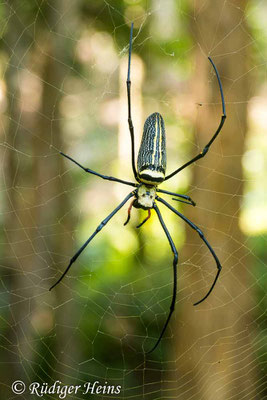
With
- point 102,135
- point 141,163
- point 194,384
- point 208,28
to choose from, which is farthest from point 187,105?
point 102,135

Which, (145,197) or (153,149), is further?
(145,197)

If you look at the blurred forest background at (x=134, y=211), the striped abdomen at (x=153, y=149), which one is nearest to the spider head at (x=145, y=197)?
the striped abdomen at (x=153, y=149)

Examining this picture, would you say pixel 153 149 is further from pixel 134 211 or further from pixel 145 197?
pixel 134 211

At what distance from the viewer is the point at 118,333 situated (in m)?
5.49

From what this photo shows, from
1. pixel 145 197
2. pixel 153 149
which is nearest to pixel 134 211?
pixel 145 197

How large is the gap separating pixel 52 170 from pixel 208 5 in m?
1.80

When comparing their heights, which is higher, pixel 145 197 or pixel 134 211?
pixel 134 211

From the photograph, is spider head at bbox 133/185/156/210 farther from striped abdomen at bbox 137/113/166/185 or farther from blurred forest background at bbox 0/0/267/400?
blurred forest background at bbox 0/0/267/400

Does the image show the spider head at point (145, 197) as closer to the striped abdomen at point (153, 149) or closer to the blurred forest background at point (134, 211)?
the striped abdomen at point (153, 149)

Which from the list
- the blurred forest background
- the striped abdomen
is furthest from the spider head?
the blurred forest background

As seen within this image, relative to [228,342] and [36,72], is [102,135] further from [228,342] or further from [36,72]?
[228,342]

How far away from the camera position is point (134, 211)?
242 inches

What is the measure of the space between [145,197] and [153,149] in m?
0.32

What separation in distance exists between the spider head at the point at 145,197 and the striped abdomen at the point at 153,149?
0.17m
